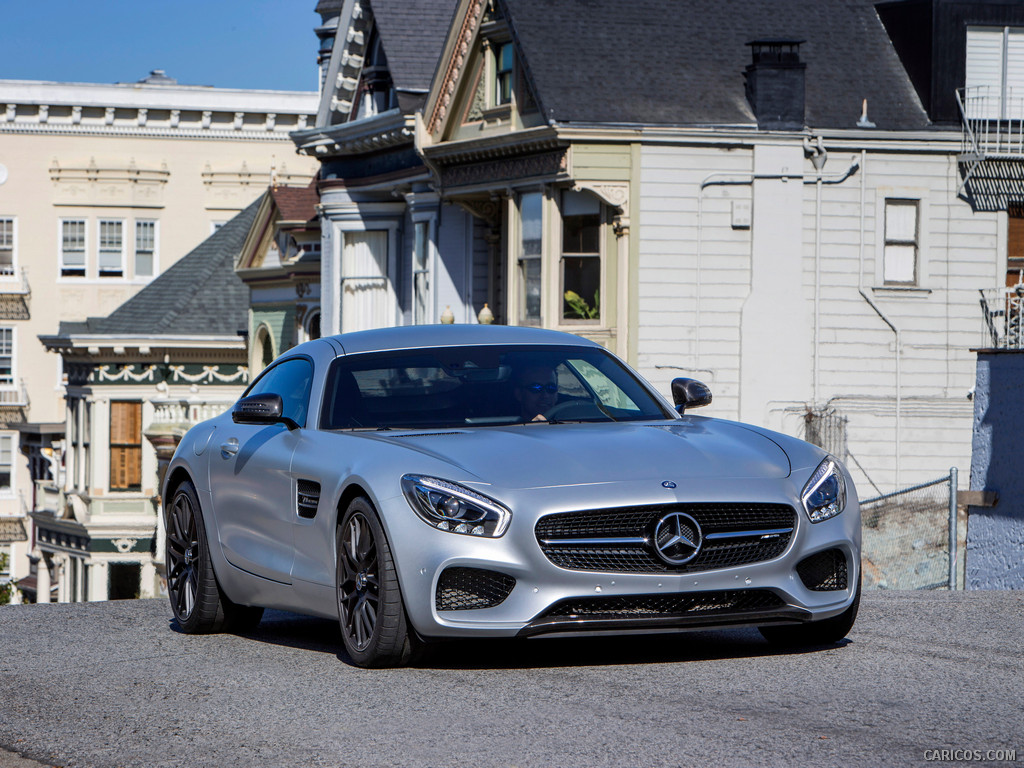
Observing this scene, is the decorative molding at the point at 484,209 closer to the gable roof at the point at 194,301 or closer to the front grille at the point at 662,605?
the gable roof at the point at 194,301

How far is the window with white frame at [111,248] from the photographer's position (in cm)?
5075

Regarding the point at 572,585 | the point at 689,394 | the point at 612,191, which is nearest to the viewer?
the point at 572,585

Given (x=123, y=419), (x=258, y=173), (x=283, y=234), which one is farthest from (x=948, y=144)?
(x=258, y=173)

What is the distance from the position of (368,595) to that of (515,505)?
858mm

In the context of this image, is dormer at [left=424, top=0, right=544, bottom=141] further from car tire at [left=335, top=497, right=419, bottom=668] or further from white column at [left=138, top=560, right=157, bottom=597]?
car tire at [left=335, top=497, right=419, bottom=668]

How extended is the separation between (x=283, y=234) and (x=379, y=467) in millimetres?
32677

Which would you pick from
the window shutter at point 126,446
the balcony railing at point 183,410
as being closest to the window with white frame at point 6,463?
the window shutter at point 126,446

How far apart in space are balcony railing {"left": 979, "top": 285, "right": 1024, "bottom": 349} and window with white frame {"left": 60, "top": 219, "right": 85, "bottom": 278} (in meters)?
32.0

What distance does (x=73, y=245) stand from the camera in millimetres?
50750

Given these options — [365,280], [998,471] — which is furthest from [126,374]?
[998,471]

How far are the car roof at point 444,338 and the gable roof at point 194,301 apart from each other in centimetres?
3011

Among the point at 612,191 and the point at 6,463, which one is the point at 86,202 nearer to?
the point at 6,463

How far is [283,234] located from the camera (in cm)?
3891

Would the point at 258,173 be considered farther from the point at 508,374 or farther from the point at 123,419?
the point at 508,374
